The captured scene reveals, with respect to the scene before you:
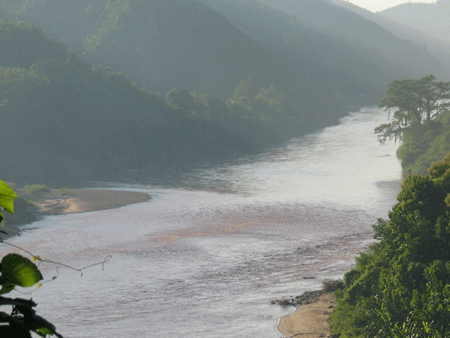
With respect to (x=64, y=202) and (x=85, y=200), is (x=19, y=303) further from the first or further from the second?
(x=85, y=200)

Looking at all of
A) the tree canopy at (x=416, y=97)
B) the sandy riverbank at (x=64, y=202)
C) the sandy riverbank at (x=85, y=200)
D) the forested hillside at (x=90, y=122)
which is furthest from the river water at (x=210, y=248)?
the forested hillside at (x=90, y=122)

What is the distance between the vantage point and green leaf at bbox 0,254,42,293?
1935 mm

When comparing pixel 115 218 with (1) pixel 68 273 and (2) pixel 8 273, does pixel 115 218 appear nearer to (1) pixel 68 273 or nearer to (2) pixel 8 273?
(1) pixel 68 273

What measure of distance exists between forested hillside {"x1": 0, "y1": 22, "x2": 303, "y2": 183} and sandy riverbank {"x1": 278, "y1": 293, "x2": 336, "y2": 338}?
4783cm

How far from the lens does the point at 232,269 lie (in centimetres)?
3175

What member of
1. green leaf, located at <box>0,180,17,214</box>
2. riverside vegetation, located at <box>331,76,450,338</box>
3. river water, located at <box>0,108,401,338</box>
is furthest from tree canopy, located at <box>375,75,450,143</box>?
green leaf, located at <box>0,180,17,214</box>

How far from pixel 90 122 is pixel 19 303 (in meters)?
80.9

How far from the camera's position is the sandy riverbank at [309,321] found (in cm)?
2184

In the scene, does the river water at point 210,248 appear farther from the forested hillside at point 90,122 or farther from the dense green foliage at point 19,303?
the dense green foliage at point 19,303

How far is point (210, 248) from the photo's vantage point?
36750 millimetres

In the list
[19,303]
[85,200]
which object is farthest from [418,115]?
[19,303]

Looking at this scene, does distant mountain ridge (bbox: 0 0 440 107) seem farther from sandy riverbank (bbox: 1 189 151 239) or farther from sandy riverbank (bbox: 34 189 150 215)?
sandy riverbank (bbox: 1 189 151 239)

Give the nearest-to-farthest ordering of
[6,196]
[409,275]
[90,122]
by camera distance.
A: [6,196] < [409,275] < [90,122]

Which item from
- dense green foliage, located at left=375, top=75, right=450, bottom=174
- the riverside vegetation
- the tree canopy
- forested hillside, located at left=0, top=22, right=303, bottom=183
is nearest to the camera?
the riverside vegetation
